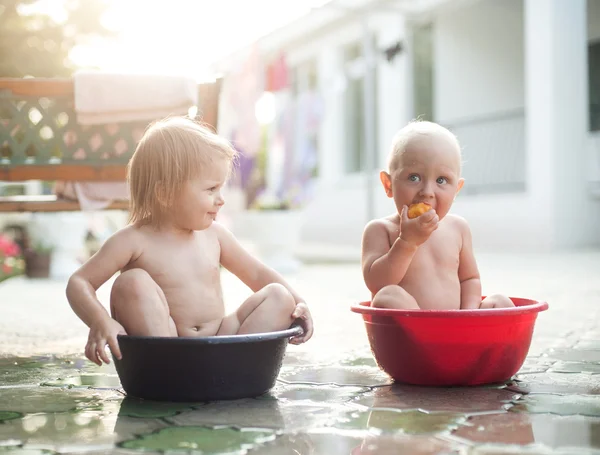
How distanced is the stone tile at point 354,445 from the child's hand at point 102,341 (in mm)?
479

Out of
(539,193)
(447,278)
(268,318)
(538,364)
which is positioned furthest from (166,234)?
(539,193)

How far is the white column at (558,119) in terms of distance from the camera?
28.2 feet

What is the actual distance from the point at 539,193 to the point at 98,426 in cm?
791

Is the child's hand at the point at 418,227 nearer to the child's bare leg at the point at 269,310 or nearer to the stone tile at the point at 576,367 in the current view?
the child's bare leg at the point at 269,310

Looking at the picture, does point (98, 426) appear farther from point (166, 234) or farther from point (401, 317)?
point (401, 317)

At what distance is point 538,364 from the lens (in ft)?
7.27

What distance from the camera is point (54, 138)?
9.86ft

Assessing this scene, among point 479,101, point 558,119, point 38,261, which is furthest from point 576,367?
point 479,101

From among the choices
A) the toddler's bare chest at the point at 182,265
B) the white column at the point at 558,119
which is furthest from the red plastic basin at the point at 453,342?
the white column at the point at 558,119

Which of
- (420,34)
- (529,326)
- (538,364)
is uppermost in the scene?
(420,34)

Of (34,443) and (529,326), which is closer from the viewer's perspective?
(34,443)

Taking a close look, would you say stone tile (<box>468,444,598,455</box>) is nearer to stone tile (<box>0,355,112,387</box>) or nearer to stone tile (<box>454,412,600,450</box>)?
stone tile (<box>454,412,600,450</box>)

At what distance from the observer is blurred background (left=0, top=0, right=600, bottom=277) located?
3.02 m

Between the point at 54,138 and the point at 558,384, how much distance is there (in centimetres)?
208
